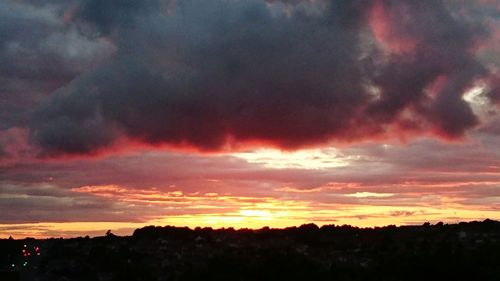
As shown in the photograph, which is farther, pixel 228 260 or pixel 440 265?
pixel 228 260

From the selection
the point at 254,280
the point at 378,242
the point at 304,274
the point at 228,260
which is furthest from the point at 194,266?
the point at 378,242

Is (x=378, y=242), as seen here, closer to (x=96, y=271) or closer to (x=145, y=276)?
(x=145, y=276)

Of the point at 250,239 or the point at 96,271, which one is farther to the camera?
the point at 250,239

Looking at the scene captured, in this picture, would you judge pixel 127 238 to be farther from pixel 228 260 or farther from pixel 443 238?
pixel 443 238

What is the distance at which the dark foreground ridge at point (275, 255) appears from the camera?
4275cm

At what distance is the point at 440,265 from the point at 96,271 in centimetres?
2255

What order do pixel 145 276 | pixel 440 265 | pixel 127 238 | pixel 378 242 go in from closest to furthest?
pixel 440 265 → pixel 145 276 → pixel 378 242 → pixel 127 238

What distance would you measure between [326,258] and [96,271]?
15584mm

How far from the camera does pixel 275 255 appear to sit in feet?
153

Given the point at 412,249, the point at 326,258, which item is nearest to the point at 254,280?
the point at 326,258

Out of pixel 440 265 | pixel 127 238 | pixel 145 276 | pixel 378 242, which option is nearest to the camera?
pixel 440 265

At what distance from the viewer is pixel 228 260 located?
47.0m

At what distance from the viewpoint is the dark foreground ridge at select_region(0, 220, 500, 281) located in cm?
4275

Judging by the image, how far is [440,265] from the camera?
137 ft
